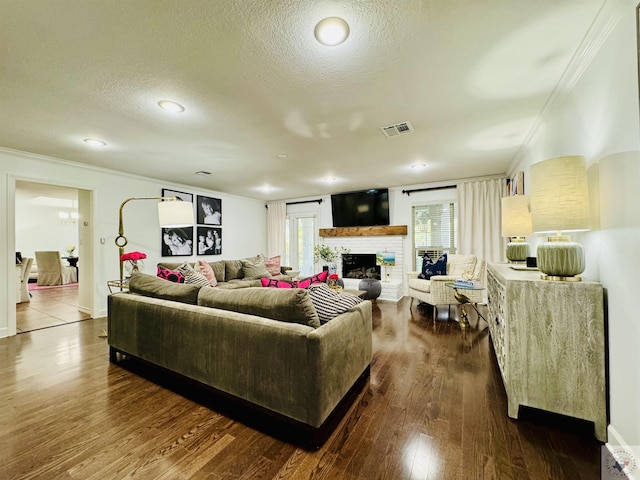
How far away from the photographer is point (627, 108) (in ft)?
4.46

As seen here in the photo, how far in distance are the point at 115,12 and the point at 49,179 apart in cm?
370

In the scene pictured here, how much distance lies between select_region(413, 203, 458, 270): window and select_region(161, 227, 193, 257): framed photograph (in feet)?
15.9

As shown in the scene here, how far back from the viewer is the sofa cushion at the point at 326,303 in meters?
1.89

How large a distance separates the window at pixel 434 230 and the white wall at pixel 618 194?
382 centimetres

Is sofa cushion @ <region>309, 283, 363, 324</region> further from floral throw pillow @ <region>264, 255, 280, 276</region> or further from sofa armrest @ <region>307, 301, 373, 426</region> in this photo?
floral throw pillow @ <region>264, 255, 280, 276</region>

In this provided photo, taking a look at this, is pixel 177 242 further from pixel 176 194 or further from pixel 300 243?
pixel 300 243

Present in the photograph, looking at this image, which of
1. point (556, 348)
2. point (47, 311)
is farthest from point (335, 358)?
point (47, 311)

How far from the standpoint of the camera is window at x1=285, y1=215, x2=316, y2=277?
7.27m

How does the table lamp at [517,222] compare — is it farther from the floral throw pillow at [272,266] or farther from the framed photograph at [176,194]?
the framed photograph at [176,194]

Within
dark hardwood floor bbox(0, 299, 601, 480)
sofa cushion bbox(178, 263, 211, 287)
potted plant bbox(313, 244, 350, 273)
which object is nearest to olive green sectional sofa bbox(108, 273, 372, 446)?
dark hardwood floor bbox(0, 299, 601, 480)

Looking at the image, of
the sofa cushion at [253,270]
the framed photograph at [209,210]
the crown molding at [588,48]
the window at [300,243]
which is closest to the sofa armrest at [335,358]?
the crown molding at [588,48]

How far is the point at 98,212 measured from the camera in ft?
14.3

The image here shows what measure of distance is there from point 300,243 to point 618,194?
250 inches

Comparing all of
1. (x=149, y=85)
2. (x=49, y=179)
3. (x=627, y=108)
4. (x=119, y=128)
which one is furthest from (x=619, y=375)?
(x=49, y=179)
